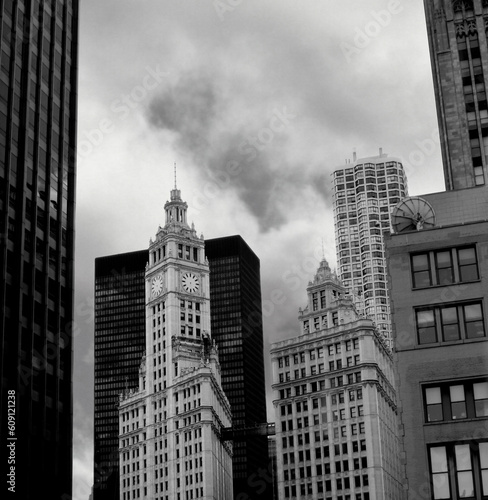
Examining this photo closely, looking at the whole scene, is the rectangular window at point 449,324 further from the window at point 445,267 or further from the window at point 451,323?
the window at point 445,267

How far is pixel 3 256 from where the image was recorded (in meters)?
97.6

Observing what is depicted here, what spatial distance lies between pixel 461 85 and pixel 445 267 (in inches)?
2435

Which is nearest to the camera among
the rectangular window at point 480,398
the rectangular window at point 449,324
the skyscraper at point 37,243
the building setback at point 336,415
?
the rectangular window at point 480,398

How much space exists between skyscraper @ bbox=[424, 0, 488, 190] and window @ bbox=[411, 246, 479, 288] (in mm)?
50970

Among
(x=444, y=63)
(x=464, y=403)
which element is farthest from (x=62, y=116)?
(x=464, y=403)

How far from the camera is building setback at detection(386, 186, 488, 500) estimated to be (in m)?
59.5

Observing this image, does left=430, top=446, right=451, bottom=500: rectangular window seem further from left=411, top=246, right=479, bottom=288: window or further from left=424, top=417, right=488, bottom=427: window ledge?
left=411, top=246, right=479, bottom=288: window

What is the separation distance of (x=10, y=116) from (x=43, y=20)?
16337 millimetres

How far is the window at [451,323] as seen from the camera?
2469 inches

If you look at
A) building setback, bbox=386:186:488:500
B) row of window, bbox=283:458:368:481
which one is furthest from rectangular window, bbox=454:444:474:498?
row of window, bbox=283:458:368:481

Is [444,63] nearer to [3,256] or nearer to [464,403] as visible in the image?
[3,256]

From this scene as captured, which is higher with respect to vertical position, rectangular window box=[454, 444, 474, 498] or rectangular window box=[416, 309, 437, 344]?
rectangular window box=[416, 309, 437, 344]

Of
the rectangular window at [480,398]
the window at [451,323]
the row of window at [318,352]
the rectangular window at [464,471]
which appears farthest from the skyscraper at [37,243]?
the row of window at [318,352]

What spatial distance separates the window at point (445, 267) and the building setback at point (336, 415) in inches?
4302
